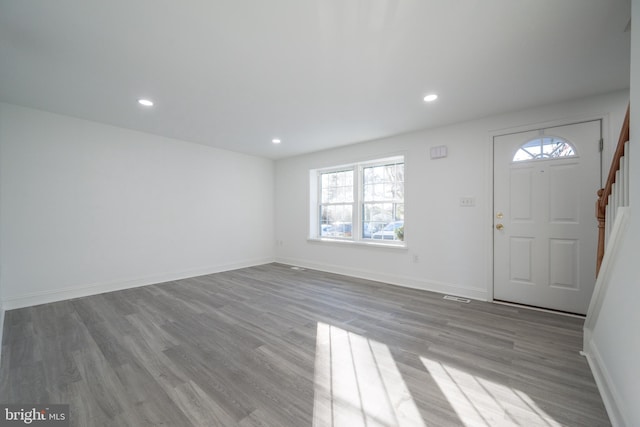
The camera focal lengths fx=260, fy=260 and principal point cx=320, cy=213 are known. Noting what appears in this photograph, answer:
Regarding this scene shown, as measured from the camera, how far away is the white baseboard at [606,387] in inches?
54.6

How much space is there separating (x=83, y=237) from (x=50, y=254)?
0.38 meters

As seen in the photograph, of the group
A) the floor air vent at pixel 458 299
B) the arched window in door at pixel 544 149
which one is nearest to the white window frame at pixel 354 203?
the floor air vent at pixel 458 299

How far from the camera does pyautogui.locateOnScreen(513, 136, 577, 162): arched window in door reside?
3.02m

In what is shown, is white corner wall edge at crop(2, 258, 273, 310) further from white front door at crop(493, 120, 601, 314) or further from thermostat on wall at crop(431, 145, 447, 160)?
white front door at crop(493, 120, 601, 314)

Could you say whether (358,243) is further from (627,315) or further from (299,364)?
(627,315)

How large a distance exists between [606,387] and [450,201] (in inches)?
98.9

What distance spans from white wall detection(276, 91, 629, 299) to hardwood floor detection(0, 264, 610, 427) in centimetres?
59

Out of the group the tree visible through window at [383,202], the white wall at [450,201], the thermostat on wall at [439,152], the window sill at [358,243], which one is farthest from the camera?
the tree visible through window at [383,202]

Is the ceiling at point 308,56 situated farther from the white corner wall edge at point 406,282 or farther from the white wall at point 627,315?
the white corner wall edge at point 406,282

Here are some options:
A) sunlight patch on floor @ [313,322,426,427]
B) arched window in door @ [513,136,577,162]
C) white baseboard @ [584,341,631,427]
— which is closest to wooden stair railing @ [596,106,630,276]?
white baseboard @ [584,341,631,427]

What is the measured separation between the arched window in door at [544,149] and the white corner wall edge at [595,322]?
1594 millimetres

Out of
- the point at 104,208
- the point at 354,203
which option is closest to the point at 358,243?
the point at 354,203

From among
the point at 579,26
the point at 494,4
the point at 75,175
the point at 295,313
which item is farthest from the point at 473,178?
the point at 75,175

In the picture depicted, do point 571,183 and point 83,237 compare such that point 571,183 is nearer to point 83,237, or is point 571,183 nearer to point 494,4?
point 494,4
